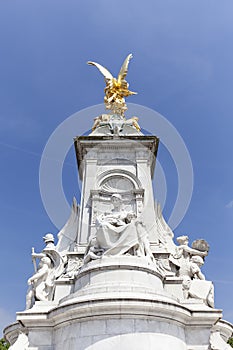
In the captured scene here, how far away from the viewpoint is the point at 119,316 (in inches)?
451

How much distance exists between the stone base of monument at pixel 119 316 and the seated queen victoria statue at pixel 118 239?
46cm

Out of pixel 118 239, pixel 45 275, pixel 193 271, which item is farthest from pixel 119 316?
pixel 193 271

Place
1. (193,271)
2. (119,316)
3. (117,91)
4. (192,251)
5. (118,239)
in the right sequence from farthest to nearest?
(117,91) → (192,251) → (193,271) → (118,239) → (119,316)

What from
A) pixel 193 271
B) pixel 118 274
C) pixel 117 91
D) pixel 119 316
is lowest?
pixel 119 316

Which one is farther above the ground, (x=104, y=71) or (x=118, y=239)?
(x=104, y=71)

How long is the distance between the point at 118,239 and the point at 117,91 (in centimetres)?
1024

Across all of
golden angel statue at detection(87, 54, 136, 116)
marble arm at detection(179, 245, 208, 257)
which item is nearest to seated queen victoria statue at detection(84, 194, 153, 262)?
marble arm at detection(179, 245, 208, 257)

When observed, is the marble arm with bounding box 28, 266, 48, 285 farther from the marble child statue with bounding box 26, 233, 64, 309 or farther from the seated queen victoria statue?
the seated queen victoria statue

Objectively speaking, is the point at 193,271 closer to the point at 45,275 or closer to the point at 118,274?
the point at 118,274

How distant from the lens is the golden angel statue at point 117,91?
844 inches

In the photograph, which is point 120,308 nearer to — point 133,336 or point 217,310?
point 133,336

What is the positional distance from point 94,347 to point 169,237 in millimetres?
7838

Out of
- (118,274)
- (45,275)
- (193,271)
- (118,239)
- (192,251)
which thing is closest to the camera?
(118,274)

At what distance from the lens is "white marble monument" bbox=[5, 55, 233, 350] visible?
1149 centimetres
